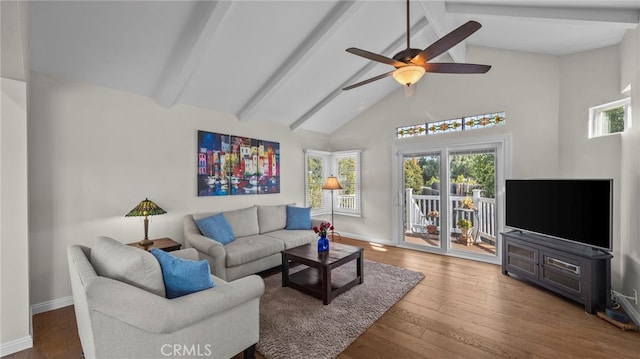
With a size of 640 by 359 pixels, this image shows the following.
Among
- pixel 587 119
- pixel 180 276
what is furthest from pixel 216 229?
pixel 587 119

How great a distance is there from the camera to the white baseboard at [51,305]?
2703 mm

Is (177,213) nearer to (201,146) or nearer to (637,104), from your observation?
(201,146)

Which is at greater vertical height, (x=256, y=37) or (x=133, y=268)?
(x=256, y=37)

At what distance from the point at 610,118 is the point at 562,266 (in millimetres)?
1815

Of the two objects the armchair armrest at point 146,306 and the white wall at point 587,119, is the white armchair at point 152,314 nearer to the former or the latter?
the armchair armrest at point 146,306

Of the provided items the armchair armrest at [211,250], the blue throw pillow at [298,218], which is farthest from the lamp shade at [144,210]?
the blue throw pillow at [298,218]

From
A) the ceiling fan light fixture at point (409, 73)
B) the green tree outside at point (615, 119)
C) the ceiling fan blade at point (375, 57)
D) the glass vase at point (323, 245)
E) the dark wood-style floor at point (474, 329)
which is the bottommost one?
the dark wood-style floor at point (474, 329)

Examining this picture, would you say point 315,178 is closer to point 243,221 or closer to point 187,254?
point 243,221

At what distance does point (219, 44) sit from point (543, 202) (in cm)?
429

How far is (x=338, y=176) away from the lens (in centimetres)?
616

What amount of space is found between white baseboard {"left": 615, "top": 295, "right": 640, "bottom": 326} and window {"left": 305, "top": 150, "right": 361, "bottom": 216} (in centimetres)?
384

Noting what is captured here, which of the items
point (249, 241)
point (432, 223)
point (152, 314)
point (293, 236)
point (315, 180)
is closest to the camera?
point (152, 314)

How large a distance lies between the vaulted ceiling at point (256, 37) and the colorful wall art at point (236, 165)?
1.92 feet

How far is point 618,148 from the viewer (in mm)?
2873
